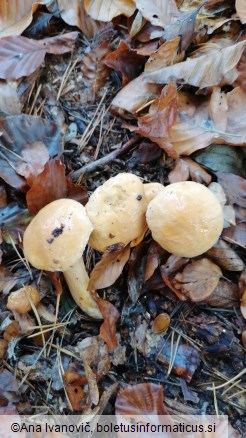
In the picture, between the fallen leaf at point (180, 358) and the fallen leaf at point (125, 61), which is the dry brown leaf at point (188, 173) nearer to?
the fallen leaf at point (125, 61)

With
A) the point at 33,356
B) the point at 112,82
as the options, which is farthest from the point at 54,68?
the point at 33,356

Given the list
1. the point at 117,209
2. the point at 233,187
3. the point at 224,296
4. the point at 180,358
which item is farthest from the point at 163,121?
the point at 180,358

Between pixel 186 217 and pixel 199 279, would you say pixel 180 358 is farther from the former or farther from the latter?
pixel 186 217

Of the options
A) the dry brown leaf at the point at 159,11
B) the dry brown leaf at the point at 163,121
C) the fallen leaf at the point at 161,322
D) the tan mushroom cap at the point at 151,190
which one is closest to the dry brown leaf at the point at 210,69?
the dry brown leaf at the point at 163,121

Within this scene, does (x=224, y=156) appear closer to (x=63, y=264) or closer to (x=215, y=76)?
(x=215, y=76)

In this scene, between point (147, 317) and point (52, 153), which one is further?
point (52, 153)

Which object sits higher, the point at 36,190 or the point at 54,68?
the point at 54,68
